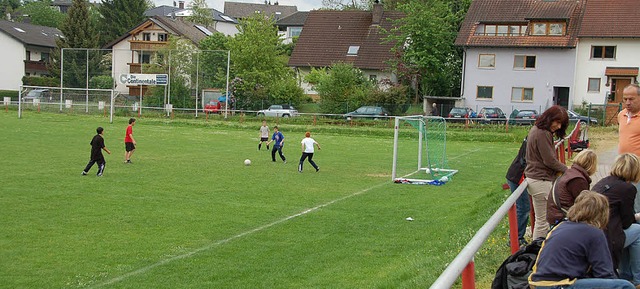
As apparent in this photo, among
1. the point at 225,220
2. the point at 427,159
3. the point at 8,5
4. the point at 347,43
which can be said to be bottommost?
the point at 225,220

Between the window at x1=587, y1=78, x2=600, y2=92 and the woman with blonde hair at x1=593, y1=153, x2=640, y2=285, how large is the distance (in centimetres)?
4973

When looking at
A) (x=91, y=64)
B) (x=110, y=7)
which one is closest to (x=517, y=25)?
(x=91, y=64)

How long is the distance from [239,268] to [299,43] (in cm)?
6133

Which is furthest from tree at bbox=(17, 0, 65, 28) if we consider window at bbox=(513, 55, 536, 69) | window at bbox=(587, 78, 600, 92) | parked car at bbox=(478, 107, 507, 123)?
window at bbox=(587, 78, 600, 92)

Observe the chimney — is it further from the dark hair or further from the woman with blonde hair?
the woman with blonde hair

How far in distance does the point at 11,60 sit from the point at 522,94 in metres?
55.3

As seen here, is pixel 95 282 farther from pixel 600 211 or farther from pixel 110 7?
pixel 110 7

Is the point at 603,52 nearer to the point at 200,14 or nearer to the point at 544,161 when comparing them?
the point at 544,161

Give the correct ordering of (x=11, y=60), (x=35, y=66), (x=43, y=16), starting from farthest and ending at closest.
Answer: (x=43, y=16) → (x=35, y=66) → (x=11, y=60)

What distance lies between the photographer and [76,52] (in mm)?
55906

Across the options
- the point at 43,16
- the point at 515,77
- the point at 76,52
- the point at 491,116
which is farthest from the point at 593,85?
the point at 43,16

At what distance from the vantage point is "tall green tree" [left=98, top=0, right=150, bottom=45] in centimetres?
9381

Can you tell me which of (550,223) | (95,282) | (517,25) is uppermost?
(517,25)

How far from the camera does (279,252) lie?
11.3 metres
